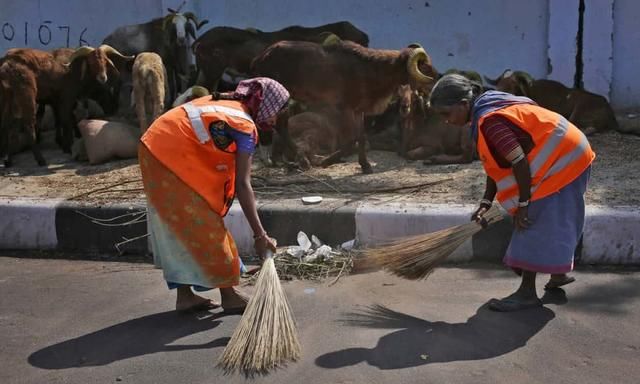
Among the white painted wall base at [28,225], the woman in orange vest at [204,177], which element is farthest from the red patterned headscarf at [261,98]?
the white painted wall base at [28,225]

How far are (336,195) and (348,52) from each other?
201 cm

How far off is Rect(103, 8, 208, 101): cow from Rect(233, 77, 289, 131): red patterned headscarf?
5.78 m

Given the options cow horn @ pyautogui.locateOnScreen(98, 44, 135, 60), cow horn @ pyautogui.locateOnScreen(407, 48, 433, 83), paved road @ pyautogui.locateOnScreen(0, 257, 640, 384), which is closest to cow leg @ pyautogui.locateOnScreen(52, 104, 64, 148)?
cow horn @ pyautogui.locateOnScreen(98, 44, 135, 60)

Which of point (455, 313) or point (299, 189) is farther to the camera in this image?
point (299, 189)

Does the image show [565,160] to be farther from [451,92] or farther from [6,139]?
[6,139]

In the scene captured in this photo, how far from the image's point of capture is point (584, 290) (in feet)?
15.4

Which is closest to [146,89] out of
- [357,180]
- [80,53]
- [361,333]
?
[80,53]

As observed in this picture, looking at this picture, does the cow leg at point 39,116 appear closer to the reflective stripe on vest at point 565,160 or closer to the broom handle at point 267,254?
the broom handle at point 267,254

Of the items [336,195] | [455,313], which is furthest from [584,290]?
[336,195]

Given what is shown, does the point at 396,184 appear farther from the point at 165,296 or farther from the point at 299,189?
the point at 165,296

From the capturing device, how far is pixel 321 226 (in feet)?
18.7

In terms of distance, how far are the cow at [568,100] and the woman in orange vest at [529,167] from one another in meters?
4.43

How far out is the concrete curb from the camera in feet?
17.0

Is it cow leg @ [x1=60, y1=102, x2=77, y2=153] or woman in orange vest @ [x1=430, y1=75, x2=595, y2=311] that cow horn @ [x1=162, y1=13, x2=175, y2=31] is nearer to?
cow leg @ [x1=60, y1=102, x2=77, y2=153]
